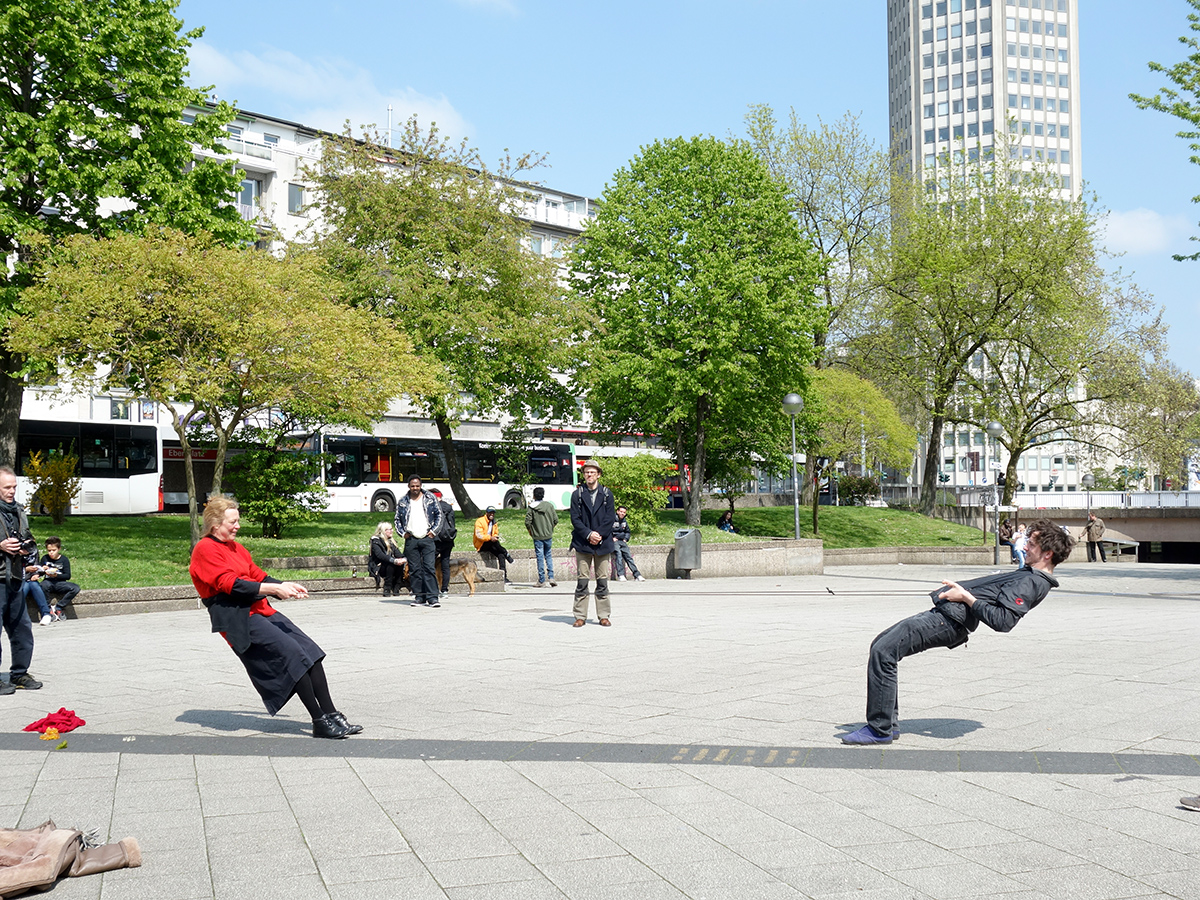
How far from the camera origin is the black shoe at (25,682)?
28.2 ft

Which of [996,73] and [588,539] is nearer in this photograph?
[588,539]

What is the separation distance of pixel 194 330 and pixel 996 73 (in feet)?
351

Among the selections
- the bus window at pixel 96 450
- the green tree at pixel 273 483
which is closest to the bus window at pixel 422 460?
the bus window at pixel 96 450

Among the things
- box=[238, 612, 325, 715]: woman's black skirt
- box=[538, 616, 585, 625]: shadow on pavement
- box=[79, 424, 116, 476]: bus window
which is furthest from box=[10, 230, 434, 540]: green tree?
box=[79, 424, 116, 476]: bus window

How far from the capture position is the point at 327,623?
1399cm

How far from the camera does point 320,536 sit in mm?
24750

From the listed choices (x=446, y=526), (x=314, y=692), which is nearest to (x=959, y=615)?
(x=314, y=692)

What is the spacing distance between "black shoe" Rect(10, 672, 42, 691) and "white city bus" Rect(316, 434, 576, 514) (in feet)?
84.9

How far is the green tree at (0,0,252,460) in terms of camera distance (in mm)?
21922

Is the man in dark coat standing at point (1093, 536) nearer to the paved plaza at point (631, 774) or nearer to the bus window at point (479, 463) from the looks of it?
the bus window at point (479, 463)

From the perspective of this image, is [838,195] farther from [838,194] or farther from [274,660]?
[274,660]

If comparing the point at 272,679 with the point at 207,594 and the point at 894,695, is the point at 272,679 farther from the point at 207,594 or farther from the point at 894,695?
the point at 894,695

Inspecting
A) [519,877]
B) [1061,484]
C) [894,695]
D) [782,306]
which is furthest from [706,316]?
[1061,484]

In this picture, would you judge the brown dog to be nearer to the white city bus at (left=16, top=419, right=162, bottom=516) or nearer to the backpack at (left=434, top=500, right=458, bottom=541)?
the backpack at (left=434, top=500, right=458, bottom=541)
